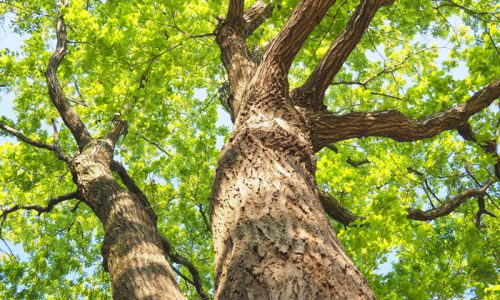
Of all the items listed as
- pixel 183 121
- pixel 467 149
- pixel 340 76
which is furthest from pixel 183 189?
pixel 467 149

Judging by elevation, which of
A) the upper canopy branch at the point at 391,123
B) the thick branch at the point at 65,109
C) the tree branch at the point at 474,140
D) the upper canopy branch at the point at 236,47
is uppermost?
the thick branch at the point at 65,109

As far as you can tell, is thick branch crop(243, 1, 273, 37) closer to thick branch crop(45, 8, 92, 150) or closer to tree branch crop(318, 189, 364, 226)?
tree branch crop(318, 189, 364, 226)

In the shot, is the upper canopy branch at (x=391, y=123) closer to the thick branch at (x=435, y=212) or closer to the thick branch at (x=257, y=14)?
the thick branch at (x=435, y=212)

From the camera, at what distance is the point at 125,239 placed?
4.08 meters

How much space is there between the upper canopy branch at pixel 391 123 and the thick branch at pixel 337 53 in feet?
0.64

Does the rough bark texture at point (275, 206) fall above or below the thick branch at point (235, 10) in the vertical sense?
below

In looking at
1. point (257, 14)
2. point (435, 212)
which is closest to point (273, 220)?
point (435, 212)

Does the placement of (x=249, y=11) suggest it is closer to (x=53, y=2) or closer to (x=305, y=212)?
(x=305, y=212)

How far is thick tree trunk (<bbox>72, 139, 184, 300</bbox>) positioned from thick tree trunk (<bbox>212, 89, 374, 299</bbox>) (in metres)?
1.21

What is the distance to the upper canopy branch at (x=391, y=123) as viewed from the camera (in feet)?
12.7

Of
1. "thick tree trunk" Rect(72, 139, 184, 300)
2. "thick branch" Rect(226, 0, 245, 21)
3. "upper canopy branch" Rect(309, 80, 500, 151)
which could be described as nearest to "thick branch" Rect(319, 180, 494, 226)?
"upper canopy branch" Rect(309, 80, 500, 151)

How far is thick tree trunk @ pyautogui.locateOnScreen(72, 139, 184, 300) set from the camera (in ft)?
11.6

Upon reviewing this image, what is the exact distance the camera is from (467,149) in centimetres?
782

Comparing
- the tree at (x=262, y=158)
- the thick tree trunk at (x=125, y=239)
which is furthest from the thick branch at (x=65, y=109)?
the thick tree trunk at (x=125, y=239)
